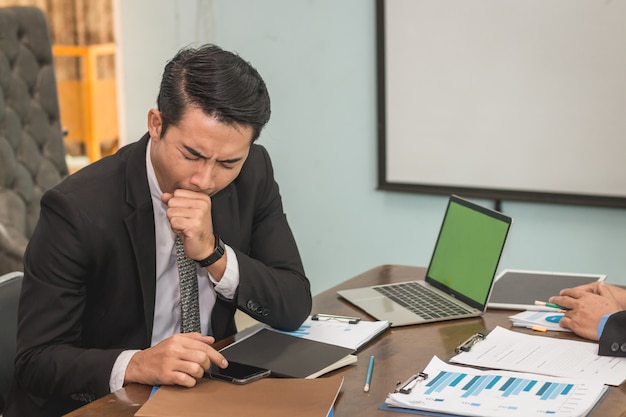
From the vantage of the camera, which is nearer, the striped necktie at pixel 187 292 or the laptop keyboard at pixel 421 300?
the striped necktie at pixel 187 292

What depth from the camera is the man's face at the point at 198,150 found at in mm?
1688

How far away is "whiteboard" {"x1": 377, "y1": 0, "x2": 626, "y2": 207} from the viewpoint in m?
3.22

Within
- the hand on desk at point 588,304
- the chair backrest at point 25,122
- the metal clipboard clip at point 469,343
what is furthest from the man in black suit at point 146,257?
the chair backrest at point 25,122

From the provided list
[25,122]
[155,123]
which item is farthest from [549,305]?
[25,122]

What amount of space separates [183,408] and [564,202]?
7.74 feet

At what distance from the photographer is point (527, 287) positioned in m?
2.14

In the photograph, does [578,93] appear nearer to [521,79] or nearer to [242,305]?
[521,79]

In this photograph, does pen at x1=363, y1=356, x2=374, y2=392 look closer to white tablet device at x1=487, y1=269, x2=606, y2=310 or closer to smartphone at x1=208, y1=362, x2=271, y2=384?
smartphone at x1=208, y1=362, x2=271, y2=384

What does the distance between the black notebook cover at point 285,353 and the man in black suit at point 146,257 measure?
0.28ft

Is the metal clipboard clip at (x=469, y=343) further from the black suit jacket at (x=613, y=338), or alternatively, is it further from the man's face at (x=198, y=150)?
the man's face at (x=198, y=150)

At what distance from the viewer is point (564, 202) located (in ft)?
11.0

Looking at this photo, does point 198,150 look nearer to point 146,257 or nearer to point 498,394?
point 146,257

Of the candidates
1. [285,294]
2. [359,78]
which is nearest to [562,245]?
[359,78]

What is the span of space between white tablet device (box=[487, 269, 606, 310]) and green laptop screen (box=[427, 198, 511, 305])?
2.8 inches
